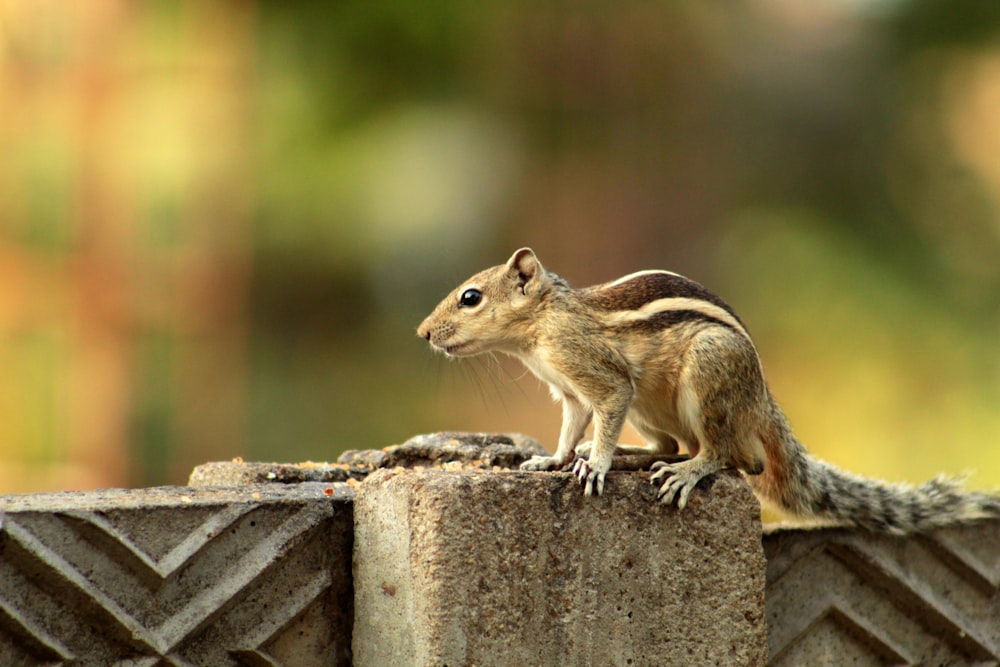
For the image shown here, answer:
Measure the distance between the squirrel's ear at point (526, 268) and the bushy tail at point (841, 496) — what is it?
0.68m

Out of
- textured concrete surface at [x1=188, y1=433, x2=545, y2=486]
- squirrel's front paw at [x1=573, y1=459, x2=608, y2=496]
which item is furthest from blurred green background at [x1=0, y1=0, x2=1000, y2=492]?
squirrel's front paw at [x1=573, y1=459, x2=608, y2=496]

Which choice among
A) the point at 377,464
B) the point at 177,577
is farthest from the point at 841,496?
the point at 177,577

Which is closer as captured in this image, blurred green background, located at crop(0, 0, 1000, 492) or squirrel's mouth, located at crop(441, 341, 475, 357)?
squirrel's mouth, located at crop(441, 341, 475, 357)

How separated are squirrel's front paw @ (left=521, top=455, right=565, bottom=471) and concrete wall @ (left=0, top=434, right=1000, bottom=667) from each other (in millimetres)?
182

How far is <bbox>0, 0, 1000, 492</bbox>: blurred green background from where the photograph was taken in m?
12.8

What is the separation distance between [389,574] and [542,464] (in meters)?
0.51

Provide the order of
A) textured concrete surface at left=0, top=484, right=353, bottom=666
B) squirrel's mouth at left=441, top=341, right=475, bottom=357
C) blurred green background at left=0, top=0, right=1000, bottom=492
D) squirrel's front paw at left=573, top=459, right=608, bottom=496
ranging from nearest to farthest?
textured concrete surface at left=0, top=484, right=353, bottom=666 → squirrel's front paw at left=573, top=459, right=608, bottom=496 → squirrel's mouth at left=441, top=341, right=475, bottom=357 → blurred green background at left=0, top=0, right=1000, bottom=492

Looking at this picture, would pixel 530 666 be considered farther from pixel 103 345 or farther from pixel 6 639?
pixel 103 345

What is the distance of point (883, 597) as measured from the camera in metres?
3.16

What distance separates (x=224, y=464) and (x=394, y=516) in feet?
2.92

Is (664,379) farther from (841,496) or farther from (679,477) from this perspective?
(841,496)

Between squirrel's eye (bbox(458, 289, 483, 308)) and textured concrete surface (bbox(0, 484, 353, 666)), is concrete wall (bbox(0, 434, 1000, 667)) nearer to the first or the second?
textured concrete surface (bbox(0, 484, 353, 666))

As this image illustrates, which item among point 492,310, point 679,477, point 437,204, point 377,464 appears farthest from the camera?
point 437,204

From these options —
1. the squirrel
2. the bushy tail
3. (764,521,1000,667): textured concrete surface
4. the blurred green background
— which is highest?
the blurred green background
